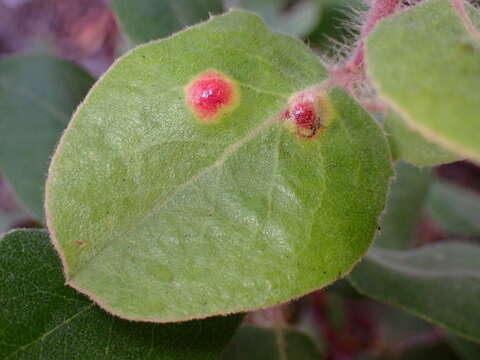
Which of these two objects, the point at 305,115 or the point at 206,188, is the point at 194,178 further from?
the point at 305,115

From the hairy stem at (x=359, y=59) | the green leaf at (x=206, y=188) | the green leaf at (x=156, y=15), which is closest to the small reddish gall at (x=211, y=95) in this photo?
the green leaf at (x=206, y=188)

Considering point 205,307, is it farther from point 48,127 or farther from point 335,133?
point 48,127

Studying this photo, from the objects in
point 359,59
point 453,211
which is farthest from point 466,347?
point 359,59

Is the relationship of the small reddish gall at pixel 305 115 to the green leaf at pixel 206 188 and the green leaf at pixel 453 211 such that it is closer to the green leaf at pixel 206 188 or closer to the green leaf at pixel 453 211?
the green leaf at pixel 206 188

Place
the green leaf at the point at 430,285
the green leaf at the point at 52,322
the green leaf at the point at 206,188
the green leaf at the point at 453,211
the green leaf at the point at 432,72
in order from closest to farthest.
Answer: the green leaf at the point at 432,72 < the green leaf at the point at 206,188 < the green leaf at the point at 52,322 < the green leaf at the point at 430,285 < the green leaf at the point at 453,211

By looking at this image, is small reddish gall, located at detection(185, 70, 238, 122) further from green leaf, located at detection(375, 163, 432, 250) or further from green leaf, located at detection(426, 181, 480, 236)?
green leaf, located at detection(426, 181, 480, 236)

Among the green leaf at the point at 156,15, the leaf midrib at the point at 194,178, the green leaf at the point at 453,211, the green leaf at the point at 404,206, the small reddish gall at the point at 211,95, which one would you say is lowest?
the green leaf at the point at 453,211
